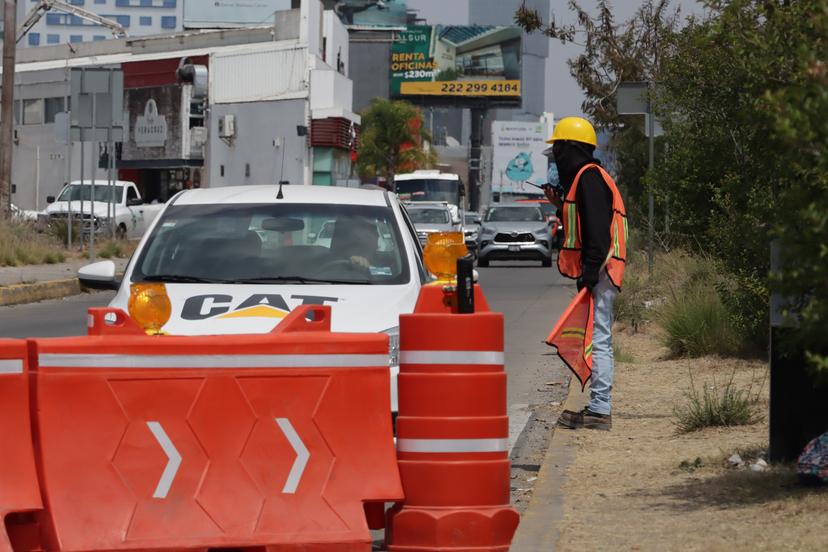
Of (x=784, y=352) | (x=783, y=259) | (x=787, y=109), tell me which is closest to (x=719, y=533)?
(x=784, y=352)

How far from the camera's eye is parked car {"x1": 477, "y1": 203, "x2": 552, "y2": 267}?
3916 centimetres

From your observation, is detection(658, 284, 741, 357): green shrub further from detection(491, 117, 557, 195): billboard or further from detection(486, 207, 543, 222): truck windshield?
detection(491, 117, 557, 195): billboard

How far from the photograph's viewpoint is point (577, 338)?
9.60 meters

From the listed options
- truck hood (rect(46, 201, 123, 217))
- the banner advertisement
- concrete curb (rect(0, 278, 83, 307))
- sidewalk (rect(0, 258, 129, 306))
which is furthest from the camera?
the banner advertisement

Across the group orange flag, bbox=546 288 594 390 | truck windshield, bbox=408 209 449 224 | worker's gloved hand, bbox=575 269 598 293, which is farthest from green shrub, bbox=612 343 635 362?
truck windshield, bbox=408 209 449 224

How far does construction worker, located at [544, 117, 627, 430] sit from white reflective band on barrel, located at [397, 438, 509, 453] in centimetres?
362

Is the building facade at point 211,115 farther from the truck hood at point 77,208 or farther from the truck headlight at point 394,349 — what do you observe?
the truck headlight at point 394,349

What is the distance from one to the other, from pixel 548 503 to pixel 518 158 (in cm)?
10159

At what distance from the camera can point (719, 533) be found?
6051 millimetres

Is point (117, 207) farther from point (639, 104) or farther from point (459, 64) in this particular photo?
point (459, 64)

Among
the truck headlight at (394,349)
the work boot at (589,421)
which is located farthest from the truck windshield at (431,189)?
the truck headlight at (394,349)

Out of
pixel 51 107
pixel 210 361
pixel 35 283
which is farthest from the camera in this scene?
pixel 51 107

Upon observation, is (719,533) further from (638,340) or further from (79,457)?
(638,340)

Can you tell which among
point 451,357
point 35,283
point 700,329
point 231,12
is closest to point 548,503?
point 451,357
